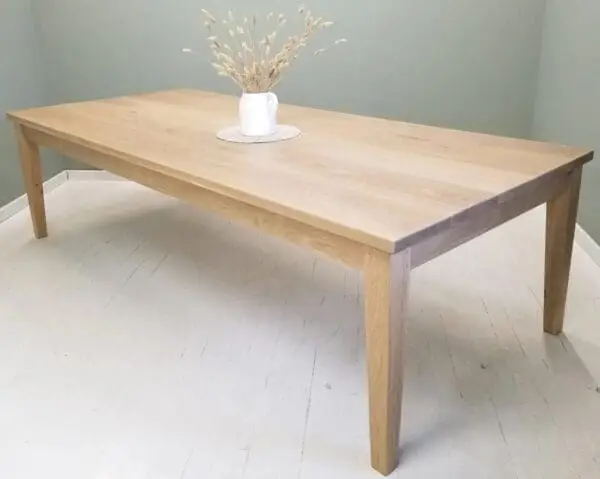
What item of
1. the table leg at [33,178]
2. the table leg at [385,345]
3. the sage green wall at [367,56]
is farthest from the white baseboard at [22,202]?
the table leg at [385,345]

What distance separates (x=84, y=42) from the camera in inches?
125

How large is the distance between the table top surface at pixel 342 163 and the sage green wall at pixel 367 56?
831mm

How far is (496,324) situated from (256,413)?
2.62ft

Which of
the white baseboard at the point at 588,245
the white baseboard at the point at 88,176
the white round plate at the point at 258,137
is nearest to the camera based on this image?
the white round plate at the point at 258,137

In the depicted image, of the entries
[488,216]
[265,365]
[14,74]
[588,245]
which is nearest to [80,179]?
[14,74]

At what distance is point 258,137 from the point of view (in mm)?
1937

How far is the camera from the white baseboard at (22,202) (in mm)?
2842

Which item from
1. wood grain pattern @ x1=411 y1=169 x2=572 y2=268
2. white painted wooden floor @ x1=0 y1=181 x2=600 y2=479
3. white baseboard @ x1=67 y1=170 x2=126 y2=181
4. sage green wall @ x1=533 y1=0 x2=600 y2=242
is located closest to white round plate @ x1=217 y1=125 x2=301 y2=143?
white painted wooden floor @ x1=0 y1=181 x2=600 y2=479

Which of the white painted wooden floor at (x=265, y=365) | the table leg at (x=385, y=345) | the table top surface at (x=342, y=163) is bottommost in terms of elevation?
the white painted wooden floor at (x=265, y=365)

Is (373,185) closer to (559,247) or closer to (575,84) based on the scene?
(559,247)

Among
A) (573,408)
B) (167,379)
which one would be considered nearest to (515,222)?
(573,408)

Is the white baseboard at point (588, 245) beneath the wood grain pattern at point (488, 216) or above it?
beneath

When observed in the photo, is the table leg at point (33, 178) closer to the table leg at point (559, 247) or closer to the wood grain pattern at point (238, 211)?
the wood grain pattern at point (238, 211)

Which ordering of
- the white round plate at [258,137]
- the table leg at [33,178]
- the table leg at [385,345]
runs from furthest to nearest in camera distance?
the table leg at [33,178]
the white round plate at [258,137]
the table leg at [385,345]
